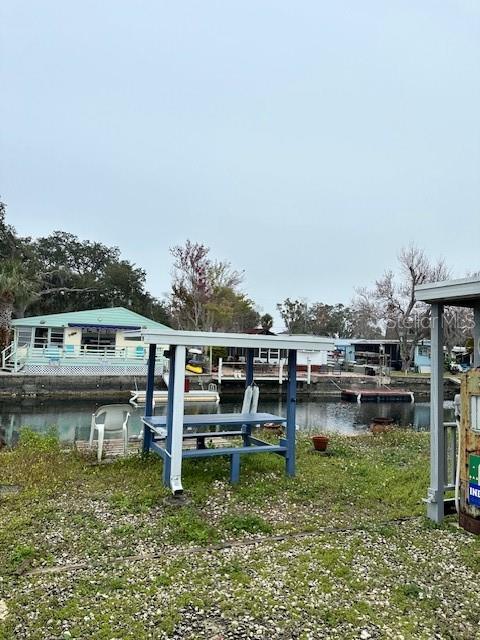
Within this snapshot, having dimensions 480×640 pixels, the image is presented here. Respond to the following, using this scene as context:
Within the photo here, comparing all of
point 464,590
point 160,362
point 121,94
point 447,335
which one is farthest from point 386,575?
point 447,335

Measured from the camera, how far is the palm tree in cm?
2378

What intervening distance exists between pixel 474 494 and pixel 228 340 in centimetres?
290

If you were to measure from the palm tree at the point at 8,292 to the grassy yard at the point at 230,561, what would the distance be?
2101 centimetres

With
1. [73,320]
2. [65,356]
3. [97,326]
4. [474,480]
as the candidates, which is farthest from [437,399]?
[73,320]

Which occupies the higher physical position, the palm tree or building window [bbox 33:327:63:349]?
the palm tree

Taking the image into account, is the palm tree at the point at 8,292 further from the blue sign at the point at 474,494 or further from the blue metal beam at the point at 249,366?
the blue sign at the point at 474,494

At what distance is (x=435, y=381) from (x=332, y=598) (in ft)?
7.70

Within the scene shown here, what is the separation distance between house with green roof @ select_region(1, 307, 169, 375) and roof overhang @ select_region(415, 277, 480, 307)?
19.1 metres

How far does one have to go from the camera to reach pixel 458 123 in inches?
584

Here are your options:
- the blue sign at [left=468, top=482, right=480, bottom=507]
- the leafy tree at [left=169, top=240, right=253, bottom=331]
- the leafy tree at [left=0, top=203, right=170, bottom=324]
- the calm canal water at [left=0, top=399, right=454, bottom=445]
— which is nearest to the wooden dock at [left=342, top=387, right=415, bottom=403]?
the calm canal water at [left=0, top=399, right=454, bottom=445]

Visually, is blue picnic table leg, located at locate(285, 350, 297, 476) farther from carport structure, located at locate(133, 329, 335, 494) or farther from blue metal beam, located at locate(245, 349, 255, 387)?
blue metal beam, located at locate(245, 349, 255, 387)

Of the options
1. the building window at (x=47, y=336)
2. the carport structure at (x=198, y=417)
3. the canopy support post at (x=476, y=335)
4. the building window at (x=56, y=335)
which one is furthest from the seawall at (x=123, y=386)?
the canopy support post at (x=476, y=335)

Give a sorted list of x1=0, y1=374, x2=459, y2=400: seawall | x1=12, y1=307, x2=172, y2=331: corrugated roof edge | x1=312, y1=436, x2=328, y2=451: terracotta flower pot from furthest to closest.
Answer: x1=12, y1=307, x2=172, y2=331: corrugated roof edge
x1=0, y1=374, x2=459, y2=400: seawall
x1=312, y1=436, x2=328, y2=451: terracotta flower pot

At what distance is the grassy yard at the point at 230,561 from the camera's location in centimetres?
243
